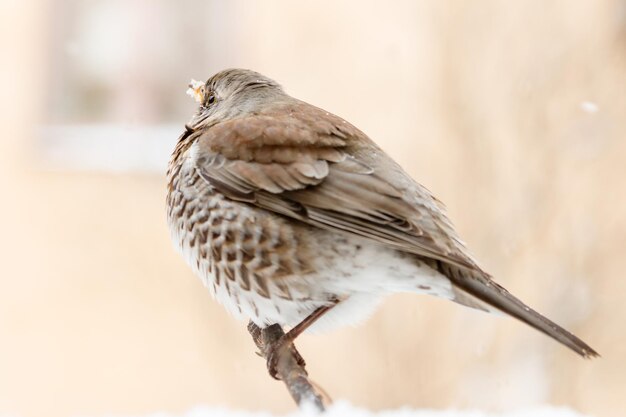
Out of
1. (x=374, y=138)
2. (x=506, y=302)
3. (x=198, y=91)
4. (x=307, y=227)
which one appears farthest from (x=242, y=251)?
(x=374, y=138)

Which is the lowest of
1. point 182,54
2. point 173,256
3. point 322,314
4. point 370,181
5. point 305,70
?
point 322,314

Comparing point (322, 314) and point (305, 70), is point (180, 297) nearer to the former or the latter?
point (305, 70)

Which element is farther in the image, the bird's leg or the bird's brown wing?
the bird's leg

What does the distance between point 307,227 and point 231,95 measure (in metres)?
0.61

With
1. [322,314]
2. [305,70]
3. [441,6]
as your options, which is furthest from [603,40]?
[322,314]

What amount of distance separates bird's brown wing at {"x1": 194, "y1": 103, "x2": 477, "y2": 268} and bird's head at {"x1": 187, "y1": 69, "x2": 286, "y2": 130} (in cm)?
13

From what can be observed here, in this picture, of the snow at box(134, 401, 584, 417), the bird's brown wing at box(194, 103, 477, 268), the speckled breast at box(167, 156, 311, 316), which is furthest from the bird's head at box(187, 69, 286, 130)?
the snow at box(134, 401, 584, 417)

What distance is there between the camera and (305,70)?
519 cm

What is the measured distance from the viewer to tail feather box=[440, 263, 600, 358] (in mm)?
1779

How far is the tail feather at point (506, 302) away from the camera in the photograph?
1779 mm

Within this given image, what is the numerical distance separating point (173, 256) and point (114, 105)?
1.04 meters

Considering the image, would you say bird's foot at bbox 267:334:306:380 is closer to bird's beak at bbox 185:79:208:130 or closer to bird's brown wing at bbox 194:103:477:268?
bird's brown wing at bbox 194:103:477:268

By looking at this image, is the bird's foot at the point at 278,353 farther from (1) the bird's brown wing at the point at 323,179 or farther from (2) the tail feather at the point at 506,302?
(2) the tail feather at the point at 506,302

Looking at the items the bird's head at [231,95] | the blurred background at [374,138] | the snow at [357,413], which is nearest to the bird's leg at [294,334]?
the snow at [357,413]
